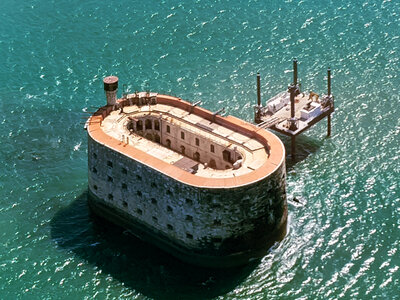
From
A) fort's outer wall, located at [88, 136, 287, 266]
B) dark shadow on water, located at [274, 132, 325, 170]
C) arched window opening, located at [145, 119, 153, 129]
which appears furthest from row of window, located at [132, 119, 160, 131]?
dark shadow on water, located at [274, 132, 325, 170]

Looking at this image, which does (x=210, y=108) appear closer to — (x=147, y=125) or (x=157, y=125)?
(x=157, y=125)

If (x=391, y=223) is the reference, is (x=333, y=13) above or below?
above

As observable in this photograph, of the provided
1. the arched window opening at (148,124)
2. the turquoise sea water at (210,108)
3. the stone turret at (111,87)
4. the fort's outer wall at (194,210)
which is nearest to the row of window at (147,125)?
the arched window opening at (148,124)

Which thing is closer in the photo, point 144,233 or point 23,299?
point 23,299

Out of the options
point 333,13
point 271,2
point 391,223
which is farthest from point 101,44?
point 391,223

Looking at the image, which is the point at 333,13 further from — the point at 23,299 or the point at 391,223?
the point at 23,299
